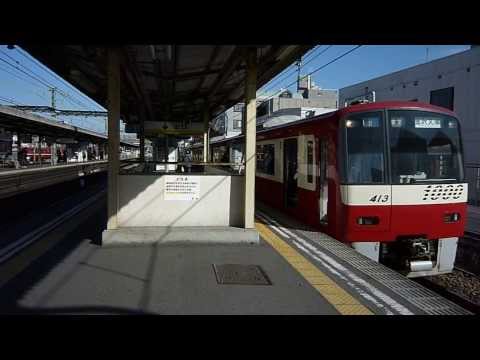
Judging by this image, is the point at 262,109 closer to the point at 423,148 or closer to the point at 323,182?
the point at 323,182

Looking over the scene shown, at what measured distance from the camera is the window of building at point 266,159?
457 inches

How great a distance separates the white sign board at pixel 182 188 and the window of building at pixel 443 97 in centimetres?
1977

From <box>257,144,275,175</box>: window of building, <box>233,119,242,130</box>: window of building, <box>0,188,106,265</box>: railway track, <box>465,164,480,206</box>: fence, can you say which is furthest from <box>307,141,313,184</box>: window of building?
<box>233,119,242,130</box>: window of building

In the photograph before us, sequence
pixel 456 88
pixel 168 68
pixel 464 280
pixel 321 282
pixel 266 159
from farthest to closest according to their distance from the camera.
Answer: pixel 456 88
pixel 266 159
pixel 168 68
pixel 464 280
pixel 321 282

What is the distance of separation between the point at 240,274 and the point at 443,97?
70.8 feet

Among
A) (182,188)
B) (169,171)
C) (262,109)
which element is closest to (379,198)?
(182,188)

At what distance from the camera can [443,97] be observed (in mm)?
22562

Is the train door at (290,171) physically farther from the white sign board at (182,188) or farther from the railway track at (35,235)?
the railway track at (35,235)

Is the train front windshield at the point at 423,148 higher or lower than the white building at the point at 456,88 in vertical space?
lower

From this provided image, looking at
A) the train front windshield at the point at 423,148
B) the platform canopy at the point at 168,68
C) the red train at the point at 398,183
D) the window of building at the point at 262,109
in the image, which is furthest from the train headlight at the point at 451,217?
the window of building at the point at 262,109
